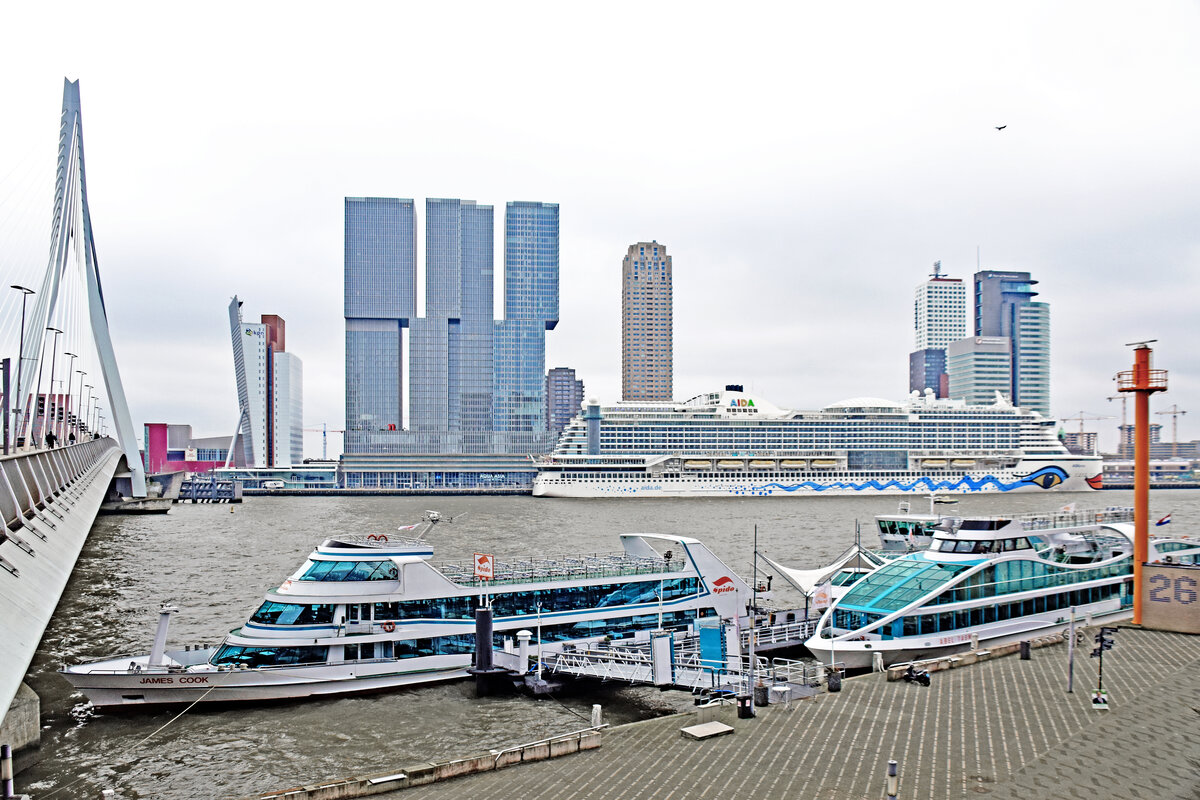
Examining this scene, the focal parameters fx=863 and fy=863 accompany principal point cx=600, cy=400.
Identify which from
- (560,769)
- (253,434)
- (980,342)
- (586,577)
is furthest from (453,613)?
(980,342)

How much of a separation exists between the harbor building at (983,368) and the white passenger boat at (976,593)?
17679cm

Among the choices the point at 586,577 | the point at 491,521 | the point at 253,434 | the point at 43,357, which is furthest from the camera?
the point at 253,434

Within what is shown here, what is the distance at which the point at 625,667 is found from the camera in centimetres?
1958

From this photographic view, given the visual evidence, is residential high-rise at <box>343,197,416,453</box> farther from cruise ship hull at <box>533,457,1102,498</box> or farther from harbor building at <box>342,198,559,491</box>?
cruise ship hull at <box>533,457,1102,498</box>

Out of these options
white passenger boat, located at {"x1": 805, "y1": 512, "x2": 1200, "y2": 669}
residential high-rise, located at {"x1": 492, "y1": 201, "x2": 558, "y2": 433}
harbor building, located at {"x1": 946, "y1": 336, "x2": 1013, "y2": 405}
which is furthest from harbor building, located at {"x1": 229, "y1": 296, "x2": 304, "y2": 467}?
white passenger boat, located at {"x1": 805, "y1": 512, "x2": 1200, "y2": 669}

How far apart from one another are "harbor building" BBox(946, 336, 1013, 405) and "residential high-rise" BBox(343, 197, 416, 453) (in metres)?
122

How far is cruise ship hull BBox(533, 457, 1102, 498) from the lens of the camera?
101 m

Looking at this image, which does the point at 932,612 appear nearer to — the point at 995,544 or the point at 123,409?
the point at 995,544

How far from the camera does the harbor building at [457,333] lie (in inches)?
6289

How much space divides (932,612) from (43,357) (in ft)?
130

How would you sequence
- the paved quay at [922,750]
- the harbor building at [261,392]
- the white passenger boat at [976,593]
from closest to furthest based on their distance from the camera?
the paved quay at [922,750] < the white passenger boat at [976,593] < the harbor building at [261,392]

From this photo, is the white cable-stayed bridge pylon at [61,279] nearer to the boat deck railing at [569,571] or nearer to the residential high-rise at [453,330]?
the boat deck railing at [569,571]

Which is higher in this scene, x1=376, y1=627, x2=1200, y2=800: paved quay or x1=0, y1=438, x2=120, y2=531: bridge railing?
x1=0, y1=438, x2=120, y2=531: bridge railing

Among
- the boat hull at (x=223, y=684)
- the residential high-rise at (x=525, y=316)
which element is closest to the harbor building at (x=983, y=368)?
the residential high-rise at (x=525, y=316)
